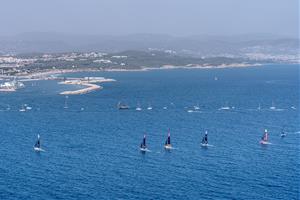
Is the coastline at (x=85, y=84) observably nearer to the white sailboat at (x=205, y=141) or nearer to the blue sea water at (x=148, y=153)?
the blue sea water at (x=148, y=153)

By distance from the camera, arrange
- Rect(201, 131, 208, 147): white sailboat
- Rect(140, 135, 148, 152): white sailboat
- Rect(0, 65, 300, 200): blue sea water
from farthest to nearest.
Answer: Rect(201, 131, 208, 147): white sailboat < Rect(140, 135, 148, 152): white sailboat < Rect(0, 65, 300, 200): blue sea water

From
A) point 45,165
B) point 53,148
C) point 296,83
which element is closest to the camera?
point 45,165

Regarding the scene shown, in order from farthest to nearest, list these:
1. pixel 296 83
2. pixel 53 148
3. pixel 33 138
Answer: pixel 296 83 < pixel 33 138 < pixel 53 148

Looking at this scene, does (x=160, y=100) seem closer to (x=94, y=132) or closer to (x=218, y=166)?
(x=94, y=132)

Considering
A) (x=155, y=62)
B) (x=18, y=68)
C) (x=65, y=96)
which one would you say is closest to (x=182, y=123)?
(x=65, y=96)

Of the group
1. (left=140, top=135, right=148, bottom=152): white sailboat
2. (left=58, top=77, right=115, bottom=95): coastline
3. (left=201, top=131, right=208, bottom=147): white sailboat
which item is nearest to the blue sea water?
(left=201, top=131, right=208, bottom=147): white sailboat

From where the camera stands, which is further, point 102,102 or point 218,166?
point 102,102

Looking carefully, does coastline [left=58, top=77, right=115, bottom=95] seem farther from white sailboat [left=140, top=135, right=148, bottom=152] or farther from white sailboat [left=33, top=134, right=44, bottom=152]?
white sailboat [left=140, top=135, right=148, bottom=152]
